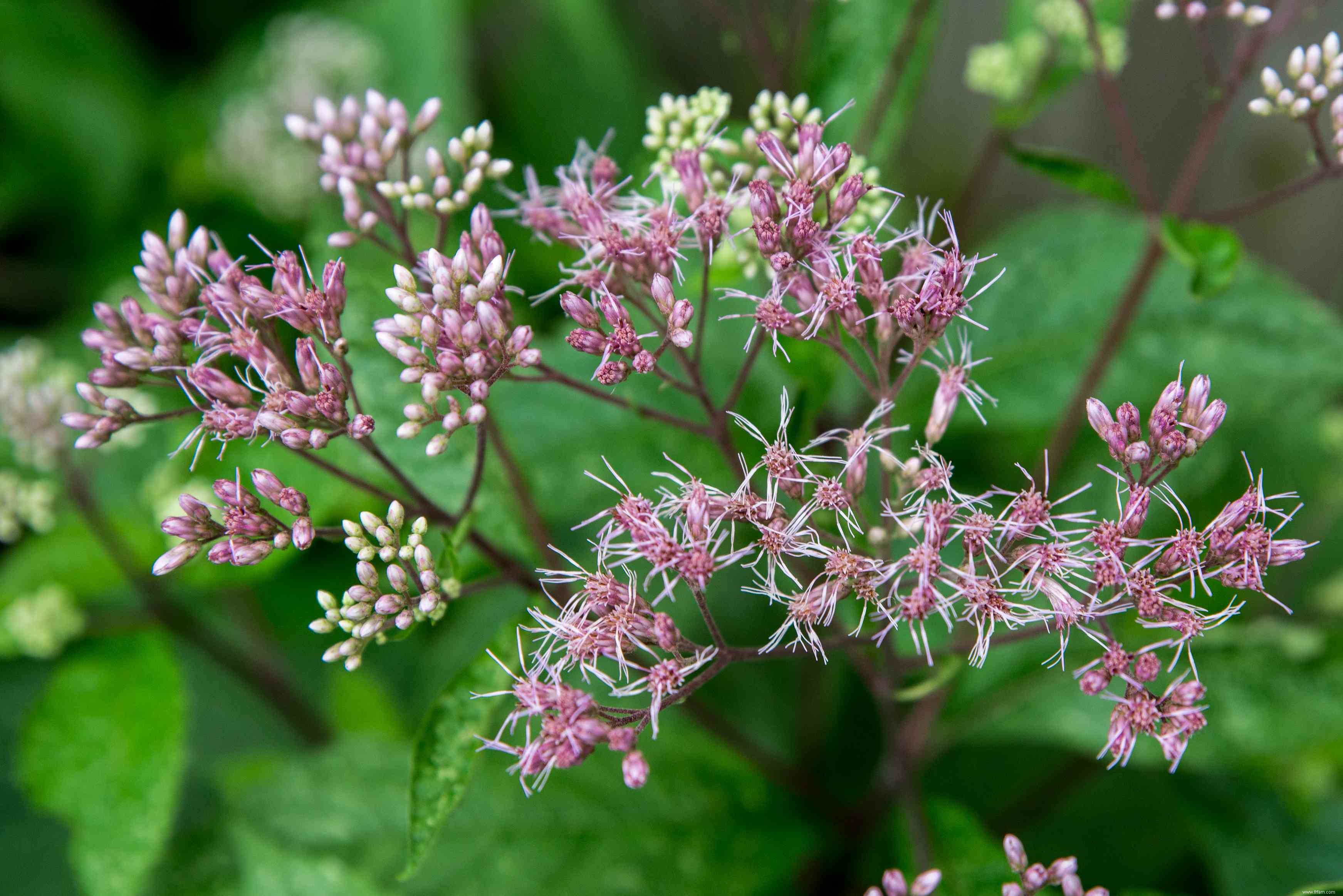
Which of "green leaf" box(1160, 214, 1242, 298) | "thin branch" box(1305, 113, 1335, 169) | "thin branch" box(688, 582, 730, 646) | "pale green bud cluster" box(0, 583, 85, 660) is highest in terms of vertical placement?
"thin branch" box(1305, 113, 1335, 169)

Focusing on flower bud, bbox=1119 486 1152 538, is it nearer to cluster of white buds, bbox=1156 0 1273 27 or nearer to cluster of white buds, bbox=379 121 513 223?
cluster of white buds, bbox=1156 0 1273 27

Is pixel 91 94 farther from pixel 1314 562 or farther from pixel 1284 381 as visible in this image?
pixel 1314 562

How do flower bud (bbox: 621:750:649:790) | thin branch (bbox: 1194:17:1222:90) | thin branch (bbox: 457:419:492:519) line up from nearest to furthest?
flower bud (bbox: 621:750:649:790)
thin branch (bbox: 457:419:492:519)
thin branch (bbox: 1194:17:1222:90)

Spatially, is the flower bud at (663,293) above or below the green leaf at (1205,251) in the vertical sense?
above

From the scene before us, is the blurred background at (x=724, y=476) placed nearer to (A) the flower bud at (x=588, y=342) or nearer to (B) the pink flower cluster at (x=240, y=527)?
(B) the pink flower cluster at (x=240, y=527)

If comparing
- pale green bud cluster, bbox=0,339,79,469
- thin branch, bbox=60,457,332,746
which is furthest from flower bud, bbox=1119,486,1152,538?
pale green bud cluster, bbox=0,339,79,469

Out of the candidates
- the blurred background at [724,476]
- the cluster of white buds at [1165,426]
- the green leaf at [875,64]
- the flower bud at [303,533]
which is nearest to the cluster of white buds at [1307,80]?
the blurred background at [724,476]

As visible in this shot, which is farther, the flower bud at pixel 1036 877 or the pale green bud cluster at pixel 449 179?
the pale green bud cluster at pixel 449 179

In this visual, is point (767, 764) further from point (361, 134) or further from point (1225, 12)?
point (1225, 12)
